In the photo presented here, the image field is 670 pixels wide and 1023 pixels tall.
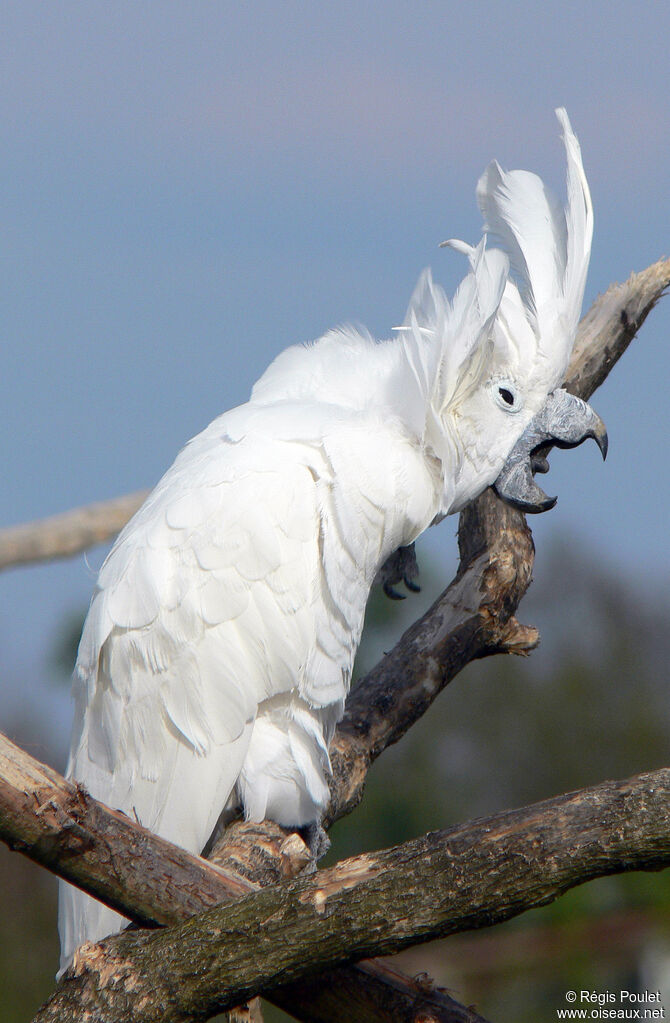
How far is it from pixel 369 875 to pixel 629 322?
289 centimetres

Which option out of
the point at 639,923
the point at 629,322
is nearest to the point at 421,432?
the point at 629,322

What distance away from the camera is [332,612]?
3.08m

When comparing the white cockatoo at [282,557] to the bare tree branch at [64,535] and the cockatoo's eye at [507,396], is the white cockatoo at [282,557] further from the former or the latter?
the bare tree branch at [64,535]

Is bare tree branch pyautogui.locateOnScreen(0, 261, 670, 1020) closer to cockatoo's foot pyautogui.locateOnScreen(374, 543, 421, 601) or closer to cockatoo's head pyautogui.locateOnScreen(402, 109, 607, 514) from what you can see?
cockatoo's foot pyautogui.locateOnScreen(374, 543, 421, 601)

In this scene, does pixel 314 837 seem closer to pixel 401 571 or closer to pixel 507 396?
pixel 401 571

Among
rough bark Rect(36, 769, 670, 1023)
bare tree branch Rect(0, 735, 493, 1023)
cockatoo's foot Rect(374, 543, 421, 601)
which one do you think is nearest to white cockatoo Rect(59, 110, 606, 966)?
cockatoo's foot Rect(374, 543, 421, 601)

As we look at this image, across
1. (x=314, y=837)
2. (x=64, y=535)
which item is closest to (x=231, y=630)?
(x=314, y=837)

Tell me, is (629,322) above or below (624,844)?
above

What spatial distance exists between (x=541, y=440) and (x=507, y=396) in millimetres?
199

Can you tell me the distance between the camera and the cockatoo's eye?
3.26 meters

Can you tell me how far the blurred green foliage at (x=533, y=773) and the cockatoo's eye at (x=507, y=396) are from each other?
10.0ft

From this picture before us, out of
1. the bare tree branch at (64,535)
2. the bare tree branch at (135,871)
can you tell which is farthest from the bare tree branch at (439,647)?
the bare tree branch at (64,535)

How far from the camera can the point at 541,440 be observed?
3338 millimetres

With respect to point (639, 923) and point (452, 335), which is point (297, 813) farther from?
point (639, 923)
